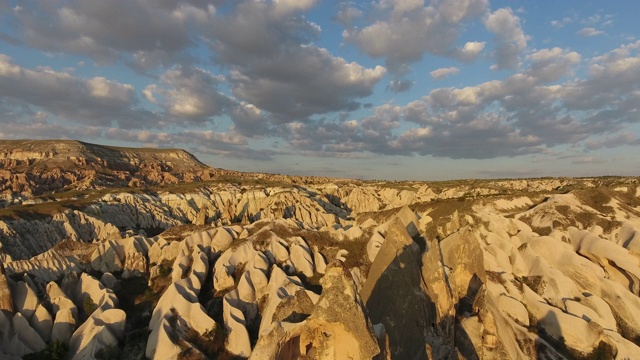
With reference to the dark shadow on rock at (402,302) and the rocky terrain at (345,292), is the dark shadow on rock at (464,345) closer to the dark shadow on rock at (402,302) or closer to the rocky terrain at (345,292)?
the rocky terrain at (345,292)

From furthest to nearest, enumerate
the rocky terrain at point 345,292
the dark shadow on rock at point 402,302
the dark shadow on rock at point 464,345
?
the dark shadow on rock at point 464,345 → the dark shadow on rock at point 402,302 → the rocky terrain at point 345,292

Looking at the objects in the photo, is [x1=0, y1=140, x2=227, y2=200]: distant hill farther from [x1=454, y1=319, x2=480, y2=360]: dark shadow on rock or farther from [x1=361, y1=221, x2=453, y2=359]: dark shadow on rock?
[x1=454, y1=319, x2=480, y2=360]: dark shadow on rock

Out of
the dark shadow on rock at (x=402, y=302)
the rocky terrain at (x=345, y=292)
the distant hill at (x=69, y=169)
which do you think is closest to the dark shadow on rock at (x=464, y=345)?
the rocky terrain at (x=345, y=292)

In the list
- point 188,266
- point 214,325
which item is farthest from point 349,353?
point 188,266

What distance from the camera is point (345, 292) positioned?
33.1ft

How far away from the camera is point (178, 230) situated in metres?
40.1

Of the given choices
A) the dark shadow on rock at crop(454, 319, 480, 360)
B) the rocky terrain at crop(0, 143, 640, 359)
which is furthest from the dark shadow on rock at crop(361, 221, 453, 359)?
the dark shadow on rock at crop(454, 319, 480, 360)

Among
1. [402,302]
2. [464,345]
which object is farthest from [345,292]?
[464,345]

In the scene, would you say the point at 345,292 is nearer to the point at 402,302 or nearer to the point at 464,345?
the point at 402,302

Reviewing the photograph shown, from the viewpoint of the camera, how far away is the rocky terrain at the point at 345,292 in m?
16.8

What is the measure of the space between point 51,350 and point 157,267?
9.81m

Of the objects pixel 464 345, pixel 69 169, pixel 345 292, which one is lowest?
pixel 464 345

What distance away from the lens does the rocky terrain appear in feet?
55.2

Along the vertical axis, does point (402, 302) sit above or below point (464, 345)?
above
